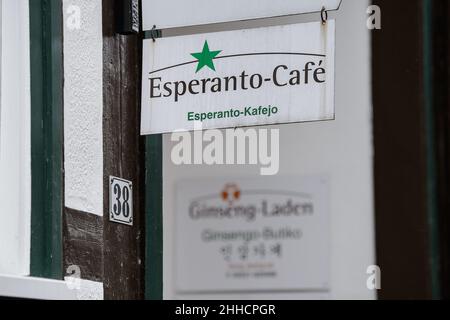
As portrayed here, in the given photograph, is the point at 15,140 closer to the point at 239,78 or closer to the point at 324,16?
the point at 239,78

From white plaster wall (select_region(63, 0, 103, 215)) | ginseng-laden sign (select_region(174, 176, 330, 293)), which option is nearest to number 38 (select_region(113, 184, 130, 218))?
white plaster wall (select_region(63, 0, 103, 215))

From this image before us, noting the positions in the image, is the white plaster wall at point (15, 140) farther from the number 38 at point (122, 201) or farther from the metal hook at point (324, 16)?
the metal hook at point (324, 16)

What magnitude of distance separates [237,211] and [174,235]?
0.54m

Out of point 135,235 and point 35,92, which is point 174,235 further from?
point 35,92

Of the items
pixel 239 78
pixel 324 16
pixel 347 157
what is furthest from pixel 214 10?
pixel 347 157

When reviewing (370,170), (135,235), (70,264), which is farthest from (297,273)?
(70,264)

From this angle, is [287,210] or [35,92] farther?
[287,210]

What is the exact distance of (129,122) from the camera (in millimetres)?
4438

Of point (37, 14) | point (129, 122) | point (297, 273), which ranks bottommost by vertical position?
point (297, 273)

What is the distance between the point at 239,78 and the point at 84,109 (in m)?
0.52

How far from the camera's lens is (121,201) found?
171 inches

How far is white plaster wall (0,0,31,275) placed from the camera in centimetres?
368

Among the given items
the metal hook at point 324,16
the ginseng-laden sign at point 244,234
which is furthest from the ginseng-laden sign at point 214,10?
the ginseng-laden sign at point 244,234

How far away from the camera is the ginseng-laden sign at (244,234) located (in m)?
9.58
